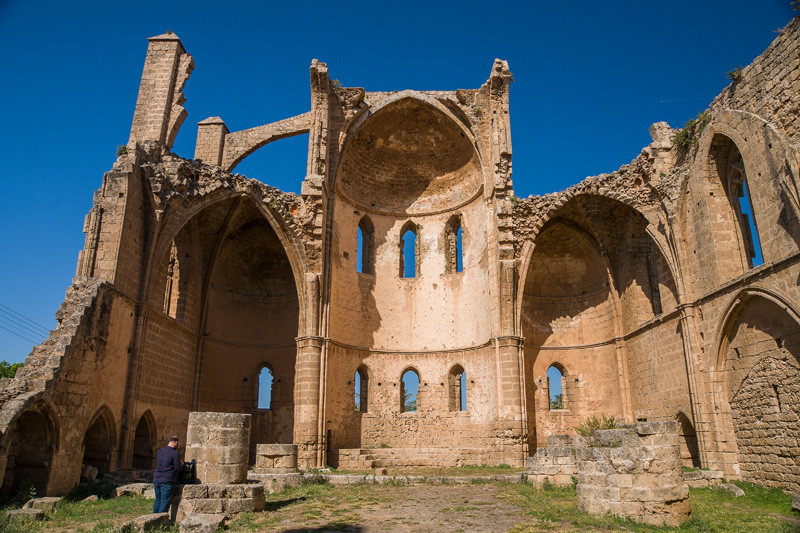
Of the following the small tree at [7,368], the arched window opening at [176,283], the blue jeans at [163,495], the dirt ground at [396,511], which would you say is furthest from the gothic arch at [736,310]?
the small tree at [7,368]

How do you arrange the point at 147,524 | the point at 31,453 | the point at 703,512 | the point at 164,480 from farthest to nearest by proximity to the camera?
the point at 31,453, the point at 703,512, the point at 164,480, the point at 147,524

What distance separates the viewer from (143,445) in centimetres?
1686

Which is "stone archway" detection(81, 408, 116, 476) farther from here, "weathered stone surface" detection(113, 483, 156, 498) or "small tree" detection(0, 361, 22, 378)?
"small tree" detection(0, 361, 22, 378)

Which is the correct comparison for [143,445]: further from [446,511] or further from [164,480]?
[446,511]

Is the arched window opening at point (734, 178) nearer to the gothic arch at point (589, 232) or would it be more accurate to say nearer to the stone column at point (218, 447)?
the gothic arch at point (589, 232)

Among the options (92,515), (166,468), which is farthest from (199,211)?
(166,468)

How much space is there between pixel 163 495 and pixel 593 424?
14.8m

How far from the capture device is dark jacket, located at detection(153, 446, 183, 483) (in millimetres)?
8898

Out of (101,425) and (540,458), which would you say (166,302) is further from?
(540,458)

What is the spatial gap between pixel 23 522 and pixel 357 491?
6247mm

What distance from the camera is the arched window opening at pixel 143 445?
54.9 ft

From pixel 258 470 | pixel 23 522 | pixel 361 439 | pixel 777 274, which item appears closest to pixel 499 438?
pixel 361 439

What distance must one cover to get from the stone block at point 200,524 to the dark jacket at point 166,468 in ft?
3.83

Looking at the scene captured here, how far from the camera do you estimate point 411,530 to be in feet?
25.8
